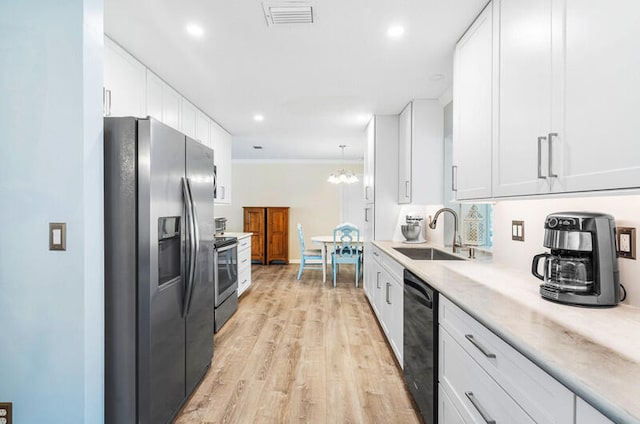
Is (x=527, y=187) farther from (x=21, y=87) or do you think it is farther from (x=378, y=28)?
(x=21, y=87)

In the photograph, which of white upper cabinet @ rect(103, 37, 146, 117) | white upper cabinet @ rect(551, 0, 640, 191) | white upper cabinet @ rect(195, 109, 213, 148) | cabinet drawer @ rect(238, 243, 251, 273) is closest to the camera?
white upper cabinet @ rect(551, 0, 640, 191)

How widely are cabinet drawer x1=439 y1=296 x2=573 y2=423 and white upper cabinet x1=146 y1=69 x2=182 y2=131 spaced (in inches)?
109

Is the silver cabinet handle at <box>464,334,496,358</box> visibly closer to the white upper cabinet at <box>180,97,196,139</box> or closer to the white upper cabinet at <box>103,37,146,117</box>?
the white upper cabinet at <box>103,37,146,117</box>

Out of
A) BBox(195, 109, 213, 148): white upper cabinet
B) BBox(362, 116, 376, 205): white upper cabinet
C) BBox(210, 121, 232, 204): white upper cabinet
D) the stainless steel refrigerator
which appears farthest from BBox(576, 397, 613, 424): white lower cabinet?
BBox(210, 121, 232, 204): white upper cabinet

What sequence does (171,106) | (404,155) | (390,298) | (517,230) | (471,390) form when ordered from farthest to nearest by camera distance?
(404,155), (171,106), (390,298), (517,230), (471,390)

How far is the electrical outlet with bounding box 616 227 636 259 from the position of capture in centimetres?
126

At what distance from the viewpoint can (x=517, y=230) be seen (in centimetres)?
200

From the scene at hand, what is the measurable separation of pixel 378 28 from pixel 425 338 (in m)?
1.90

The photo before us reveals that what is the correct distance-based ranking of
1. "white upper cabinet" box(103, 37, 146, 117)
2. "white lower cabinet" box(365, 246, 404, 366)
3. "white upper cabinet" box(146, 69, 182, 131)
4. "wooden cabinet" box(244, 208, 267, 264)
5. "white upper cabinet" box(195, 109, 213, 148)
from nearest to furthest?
"white upper cabinet" box(103, 37, 146, 117), "white lower cabinet" box(365, 246, 404, 366), "white upper cabinet" box(146, 69, 182, 131), "white upper cabinet" box(195, 109, 213, 148), "wooden cabinet" box(244, 208, 267, 264)

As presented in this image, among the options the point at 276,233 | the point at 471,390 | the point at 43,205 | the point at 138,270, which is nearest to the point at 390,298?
the point at 471,390

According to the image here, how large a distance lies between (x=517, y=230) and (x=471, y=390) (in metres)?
1.10

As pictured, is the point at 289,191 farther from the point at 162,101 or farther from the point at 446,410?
the point at 446,410

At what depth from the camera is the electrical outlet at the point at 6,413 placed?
1431 mm

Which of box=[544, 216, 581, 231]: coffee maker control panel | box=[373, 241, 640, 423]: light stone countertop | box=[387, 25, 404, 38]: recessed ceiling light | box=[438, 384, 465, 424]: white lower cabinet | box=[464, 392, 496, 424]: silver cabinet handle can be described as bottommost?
box=[438, 384, 465, 424]: white lower cabinet
